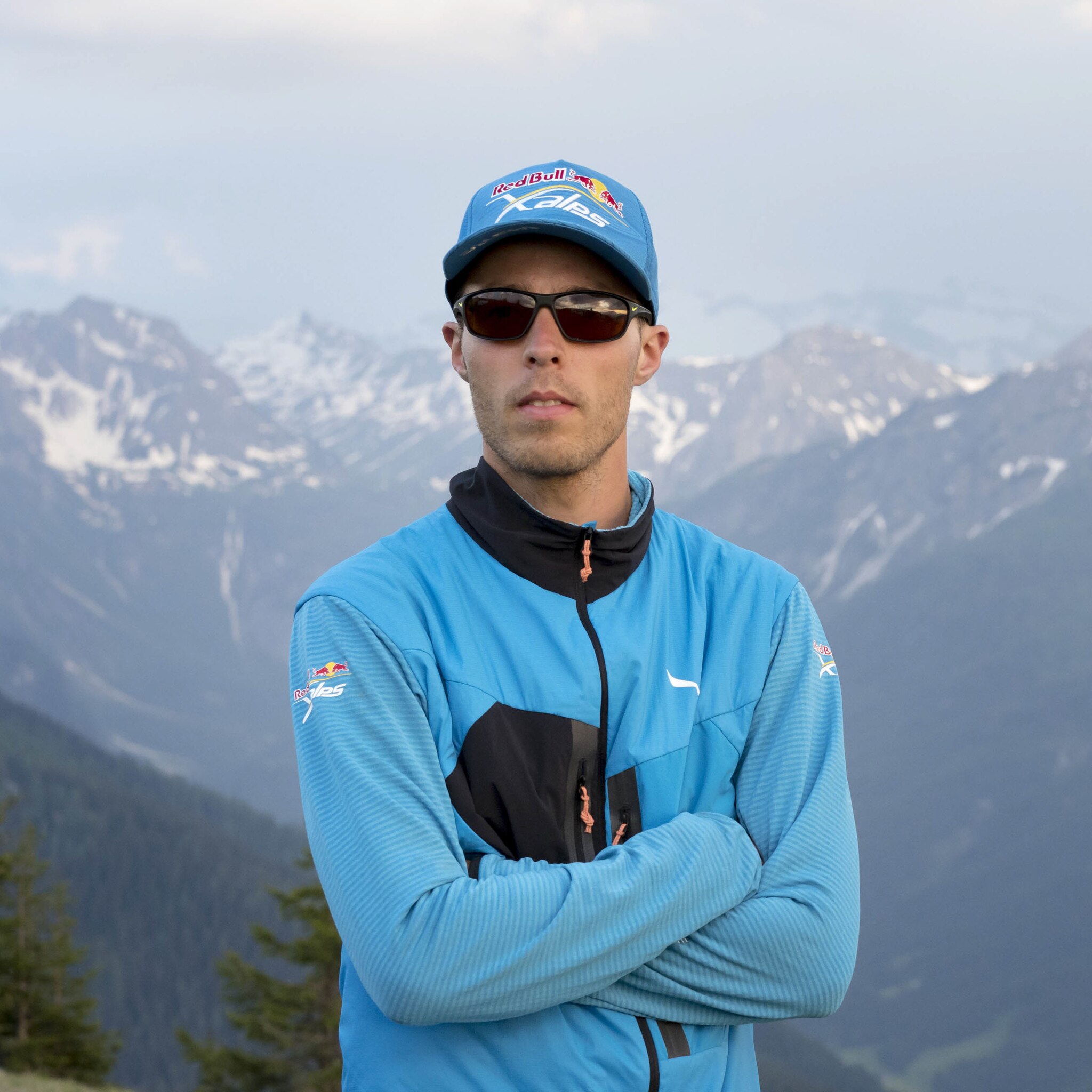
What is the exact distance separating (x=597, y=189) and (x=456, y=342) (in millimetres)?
929

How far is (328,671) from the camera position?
4.58 m

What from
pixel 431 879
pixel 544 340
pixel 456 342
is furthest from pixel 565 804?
pixel 456 342

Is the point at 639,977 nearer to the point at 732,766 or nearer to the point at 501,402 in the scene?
the point at 732,766

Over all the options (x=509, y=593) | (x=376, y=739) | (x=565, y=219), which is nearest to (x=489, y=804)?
(x=376, y=739)

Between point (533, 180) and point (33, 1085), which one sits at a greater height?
point (33, 1085)

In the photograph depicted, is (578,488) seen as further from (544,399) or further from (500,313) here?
(500,313)

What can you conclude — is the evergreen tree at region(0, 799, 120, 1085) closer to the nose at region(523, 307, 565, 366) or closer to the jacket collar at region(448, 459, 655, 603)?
the jacket collar at region(448, 459, 655, 603)

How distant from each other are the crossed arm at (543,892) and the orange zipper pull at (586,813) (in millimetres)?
156

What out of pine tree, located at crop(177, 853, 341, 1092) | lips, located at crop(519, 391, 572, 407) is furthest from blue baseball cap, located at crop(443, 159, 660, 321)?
pine tree, located at crop(177, 853, 341, 1092)

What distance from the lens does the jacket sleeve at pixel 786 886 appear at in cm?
446

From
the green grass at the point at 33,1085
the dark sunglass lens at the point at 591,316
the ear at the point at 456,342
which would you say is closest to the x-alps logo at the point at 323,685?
the ear at the point at 456,342

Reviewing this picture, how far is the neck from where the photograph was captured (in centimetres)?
493

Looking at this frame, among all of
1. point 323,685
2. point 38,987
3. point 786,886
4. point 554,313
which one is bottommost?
point 786,886

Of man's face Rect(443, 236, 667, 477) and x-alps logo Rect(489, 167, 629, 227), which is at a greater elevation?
x-alps logo Rect(489, 167, 629, 227)
